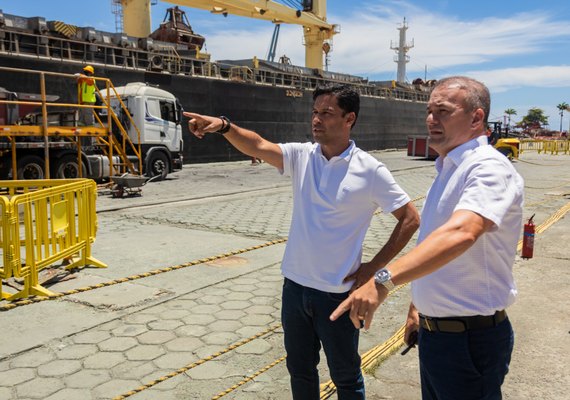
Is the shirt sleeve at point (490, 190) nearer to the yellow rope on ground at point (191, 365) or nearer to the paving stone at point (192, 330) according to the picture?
the yellow rope on ground at point (191, 365)

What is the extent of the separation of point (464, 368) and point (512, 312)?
10.5 ft

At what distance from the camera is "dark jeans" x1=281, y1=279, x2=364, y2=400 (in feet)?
7.69

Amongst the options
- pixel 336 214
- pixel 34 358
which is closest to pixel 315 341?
pixel 336 214

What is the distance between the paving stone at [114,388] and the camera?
10.2ft

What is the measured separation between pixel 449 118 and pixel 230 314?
3229 mm

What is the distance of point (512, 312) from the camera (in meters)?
4.56

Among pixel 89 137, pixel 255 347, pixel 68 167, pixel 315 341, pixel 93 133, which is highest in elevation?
pixel 93 133

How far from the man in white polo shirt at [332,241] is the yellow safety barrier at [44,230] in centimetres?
334

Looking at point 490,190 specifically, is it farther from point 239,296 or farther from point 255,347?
point 239,296

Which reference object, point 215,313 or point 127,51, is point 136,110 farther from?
point 215,313

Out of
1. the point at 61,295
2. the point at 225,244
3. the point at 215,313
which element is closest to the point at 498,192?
the point at 215,313

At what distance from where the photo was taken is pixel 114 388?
3.19m

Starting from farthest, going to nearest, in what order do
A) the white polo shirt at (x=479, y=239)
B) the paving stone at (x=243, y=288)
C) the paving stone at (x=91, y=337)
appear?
the paving stone at (x=243, y=288)
the paving stone at (x=91, y=337)
the white polo shirt at (x=479, y=239)

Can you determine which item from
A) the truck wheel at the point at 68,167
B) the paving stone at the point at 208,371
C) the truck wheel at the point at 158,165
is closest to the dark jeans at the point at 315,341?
the paving stone at the point at 208,371
